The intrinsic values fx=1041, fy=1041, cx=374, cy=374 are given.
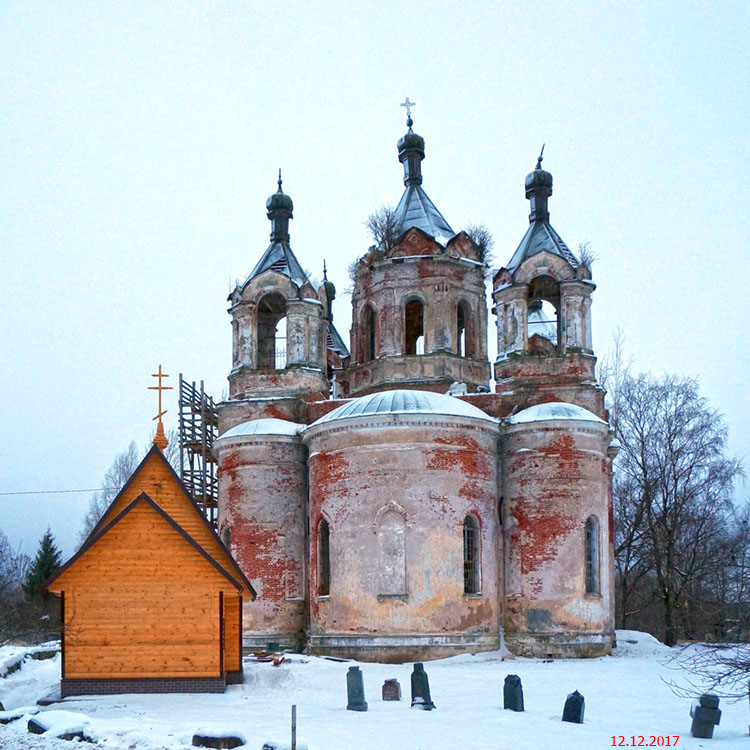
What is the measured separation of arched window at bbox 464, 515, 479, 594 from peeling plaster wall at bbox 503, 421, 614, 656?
124cm

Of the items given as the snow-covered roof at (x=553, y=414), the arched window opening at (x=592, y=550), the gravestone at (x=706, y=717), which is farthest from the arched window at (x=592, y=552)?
the gravestone at (x=706, y=717)

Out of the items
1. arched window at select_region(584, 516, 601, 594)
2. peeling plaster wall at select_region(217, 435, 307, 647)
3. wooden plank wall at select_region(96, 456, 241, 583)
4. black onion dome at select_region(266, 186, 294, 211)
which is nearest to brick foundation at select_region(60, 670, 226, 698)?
wooden plank wall at select_region(96, 456, 241, 583)

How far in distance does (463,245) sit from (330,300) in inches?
542

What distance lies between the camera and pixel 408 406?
2625cm

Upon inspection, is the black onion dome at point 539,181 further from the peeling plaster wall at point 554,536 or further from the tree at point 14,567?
the tree at point 14,567

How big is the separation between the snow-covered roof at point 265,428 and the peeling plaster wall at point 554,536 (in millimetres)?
6169

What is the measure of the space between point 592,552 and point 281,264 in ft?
42.0

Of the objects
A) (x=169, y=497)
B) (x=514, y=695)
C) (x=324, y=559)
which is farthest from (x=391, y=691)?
(x=324, y=559)

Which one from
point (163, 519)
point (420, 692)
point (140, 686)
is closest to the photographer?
point (420, 692)

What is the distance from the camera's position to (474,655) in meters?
25.3

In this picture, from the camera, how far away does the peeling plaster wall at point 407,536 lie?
995 inches

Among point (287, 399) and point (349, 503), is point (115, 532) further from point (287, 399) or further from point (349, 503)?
point (287, 399)

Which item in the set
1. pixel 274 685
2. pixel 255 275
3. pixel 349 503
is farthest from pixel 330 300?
pixel 274 685

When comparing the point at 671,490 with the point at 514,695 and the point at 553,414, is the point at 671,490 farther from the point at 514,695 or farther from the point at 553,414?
the point at 514,695
